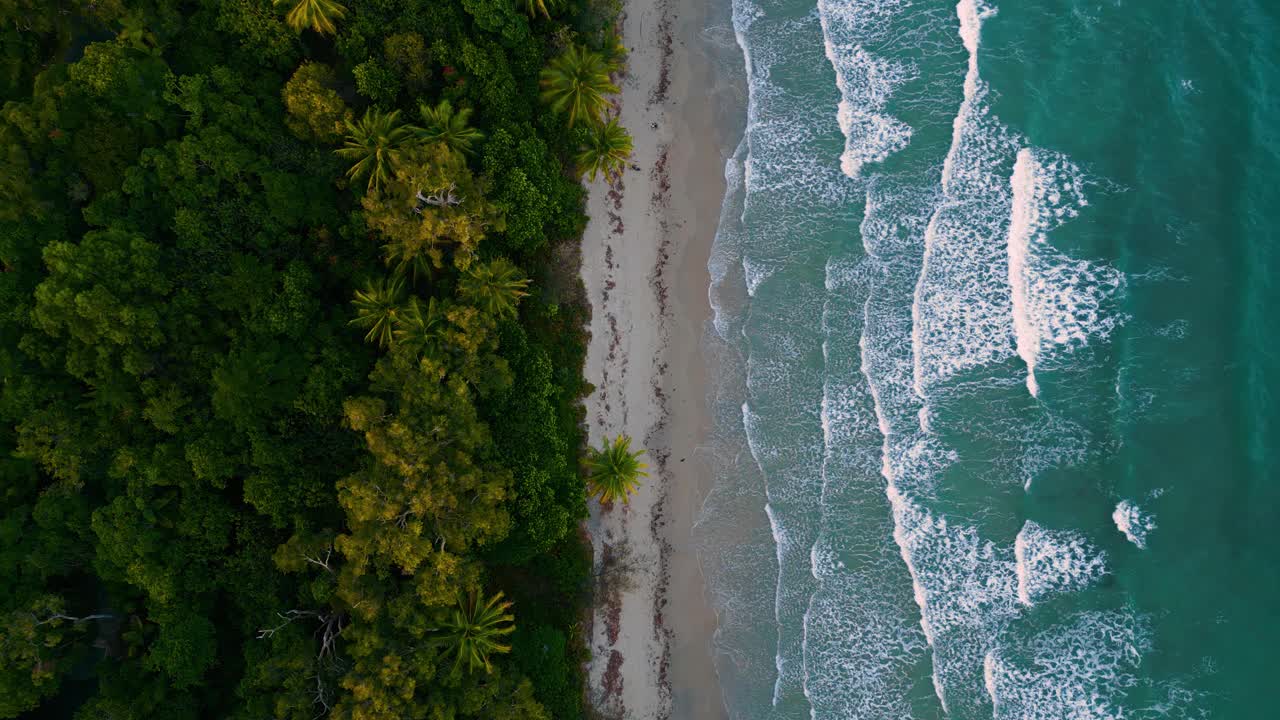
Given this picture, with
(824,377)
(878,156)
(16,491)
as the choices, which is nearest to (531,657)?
(824,377)

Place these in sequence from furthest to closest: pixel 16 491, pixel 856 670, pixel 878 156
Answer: pixel 878 156, pixel 856 670, pixel 16 491

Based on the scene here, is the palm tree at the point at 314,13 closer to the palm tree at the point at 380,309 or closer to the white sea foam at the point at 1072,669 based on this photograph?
the palm tree at the point at 380,309

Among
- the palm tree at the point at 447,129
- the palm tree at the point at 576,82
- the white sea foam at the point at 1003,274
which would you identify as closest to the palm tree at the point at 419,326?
the palm tree at the point at 447,129

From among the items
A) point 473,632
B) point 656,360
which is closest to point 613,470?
point 656,360

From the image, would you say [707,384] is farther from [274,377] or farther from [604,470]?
[274,377]

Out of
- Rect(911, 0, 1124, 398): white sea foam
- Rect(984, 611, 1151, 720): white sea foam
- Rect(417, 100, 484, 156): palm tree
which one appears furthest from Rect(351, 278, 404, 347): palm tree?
Rect(984, 611, 1151, 720): white sea foam

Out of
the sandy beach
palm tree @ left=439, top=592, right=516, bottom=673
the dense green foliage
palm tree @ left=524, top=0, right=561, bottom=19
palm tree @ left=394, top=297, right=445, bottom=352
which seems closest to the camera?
the dense green foliage

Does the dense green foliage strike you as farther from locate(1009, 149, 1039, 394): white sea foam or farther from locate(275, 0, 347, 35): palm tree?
locate(1009, 149, 1039, 394): white sea foam
